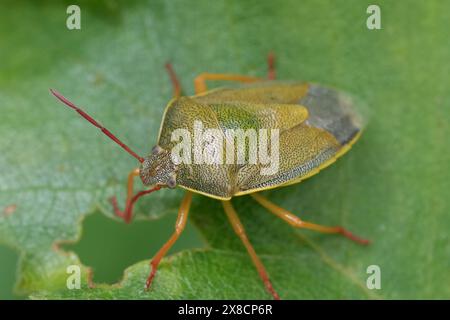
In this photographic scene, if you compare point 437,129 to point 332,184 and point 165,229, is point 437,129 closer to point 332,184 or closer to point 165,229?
point 332,184

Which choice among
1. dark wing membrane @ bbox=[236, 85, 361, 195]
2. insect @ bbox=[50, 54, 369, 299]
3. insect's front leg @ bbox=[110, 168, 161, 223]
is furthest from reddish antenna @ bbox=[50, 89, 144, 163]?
dark wing membrane @ bbox=[236, 85, 361, 195]

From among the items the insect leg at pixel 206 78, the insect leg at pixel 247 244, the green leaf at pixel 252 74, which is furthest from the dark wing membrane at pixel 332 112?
the insect leg at pixel 247 244

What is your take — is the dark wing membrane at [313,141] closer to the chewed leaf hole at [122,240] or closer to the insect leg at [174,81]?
the chewed leaf hole at [122,240]

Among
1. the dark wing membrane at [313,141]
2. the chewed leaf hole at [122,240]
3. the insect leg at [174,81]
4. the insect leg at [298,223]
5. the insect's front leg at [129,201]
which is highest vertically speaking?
the insect leg at [174,81]

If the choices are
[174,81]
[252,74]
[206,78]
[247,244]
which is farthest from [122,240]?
[252,74]

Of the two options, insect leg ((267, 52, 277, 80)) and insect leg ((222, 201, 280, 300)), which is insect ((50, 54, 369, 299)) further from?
insect leg ((267, 52, 277, 80))
